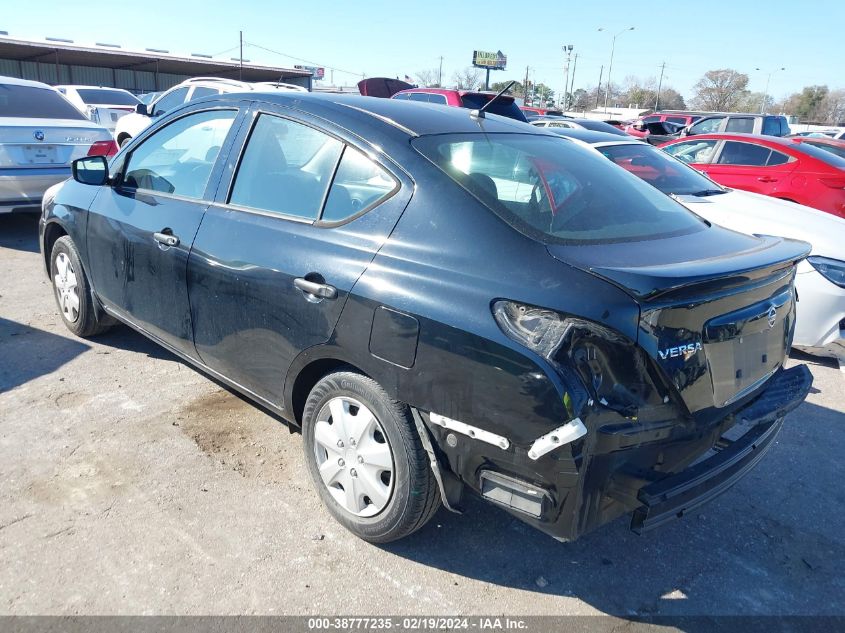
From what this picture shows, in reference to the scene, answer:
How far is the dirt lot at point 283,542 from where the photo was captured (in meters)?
2.48

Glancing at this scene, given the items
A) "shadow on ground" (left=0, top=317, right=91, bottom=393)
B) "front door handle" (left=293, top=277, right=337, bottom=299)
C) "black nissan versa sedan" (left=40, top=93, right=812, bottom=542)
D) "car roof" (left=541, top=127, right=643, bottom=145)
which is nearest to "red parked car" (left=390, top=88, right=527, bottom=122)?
"car roof" (left=541, top=127, right=643, bottom=145)

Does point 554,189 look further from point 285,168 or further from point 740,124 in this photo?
point 740,124

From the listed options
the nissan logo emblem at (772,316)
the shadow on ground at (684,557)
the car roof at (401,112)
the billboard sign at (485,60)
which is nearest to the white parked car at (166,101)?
the car roof at (401,112)

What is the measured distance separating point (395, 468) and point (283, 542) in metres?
0.65

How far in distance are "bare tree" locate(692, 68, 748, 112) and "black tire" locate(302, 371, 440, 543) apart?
88714 mm

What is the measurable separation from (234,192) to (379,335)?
1.29 metres

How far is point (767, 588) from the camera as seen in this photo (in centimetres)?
263

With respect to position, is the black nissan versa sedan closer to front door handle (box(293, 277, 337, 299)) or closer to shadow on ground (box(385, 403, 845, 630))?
front door handle (box(293, 277, 337, 299))

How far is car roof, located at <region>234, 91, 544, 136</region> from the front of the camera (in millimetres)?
2891

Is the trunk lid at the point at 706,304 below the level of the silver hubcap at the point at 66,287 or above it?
above

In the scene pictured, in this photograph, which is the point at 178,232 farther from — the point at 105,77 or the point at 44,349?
the point at 105,77

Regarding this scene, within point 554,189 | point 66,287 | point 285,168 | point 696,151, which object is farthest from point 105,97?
point 554,189

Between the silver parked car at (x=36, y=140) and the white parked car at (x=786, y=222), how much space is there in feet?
18.5

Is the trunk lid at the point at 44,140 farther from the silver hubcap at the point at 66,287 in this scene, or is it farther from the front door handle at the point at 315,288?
the front door handle at the point at 315,288
